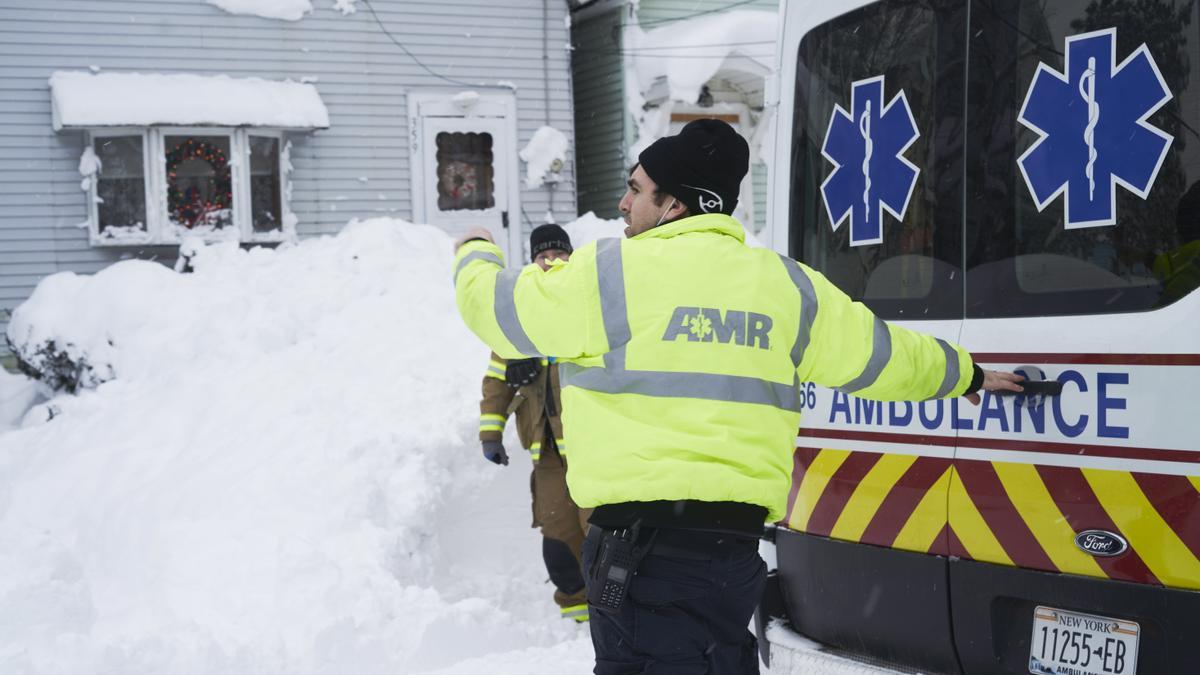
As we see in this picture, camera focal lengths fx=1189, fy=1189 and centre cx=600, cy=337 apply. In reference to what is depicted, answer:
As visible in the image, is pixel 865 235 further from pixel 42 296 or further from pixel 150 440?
pixel 42 296

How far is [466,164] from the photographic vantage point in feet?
51.2

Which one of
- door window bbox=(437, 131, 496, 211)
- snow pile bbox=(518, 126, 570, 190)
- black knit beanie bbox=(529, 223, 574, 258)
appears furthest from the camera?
snow pile bbox=(518, 126, 570, 190)

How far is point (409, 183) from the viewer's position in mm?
15125

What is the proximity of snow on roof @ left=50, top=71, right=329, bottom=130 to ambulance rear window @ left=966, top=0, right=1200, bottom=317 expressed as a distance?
38.3 feet

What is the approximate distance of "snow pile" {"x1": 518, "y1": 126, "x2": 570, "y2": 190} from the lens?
1559cm

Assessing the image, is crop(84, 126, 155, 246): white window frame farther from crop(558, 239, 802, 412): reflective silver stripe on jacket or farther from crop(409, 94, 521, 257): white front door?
crop(558, 239, 802, 412): reflective silver stripe on jacket

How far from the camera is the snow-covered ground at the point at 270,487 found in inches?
220

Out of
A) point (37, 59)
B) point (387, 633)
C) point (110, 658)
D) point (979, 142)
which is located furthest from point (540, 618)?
point (37, 59)

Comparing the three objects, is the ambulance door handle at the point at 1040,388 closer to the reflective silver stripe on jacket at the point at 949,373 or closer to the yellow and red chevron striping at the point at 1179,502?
the reflective silver stripe on jacket at the point at 949,373

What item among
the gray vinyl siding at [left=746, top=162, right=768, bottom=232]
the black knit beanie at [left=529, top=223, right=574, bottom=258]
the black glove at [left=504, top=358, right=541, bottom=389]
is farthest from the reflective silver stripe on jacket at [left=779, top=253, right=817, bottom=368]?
the gray vinyl siding at [left=746, top=162, right=768, bottom=232]

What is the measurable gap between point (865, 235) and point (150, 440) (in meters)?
6.38

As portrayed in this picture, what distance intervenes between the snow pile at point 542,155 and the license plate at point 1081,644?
1307 cm

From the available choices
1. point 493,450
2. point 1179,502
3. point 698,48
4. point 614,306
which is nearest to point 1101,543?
point 1179,502

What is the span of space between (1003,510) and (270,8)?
508 inches
